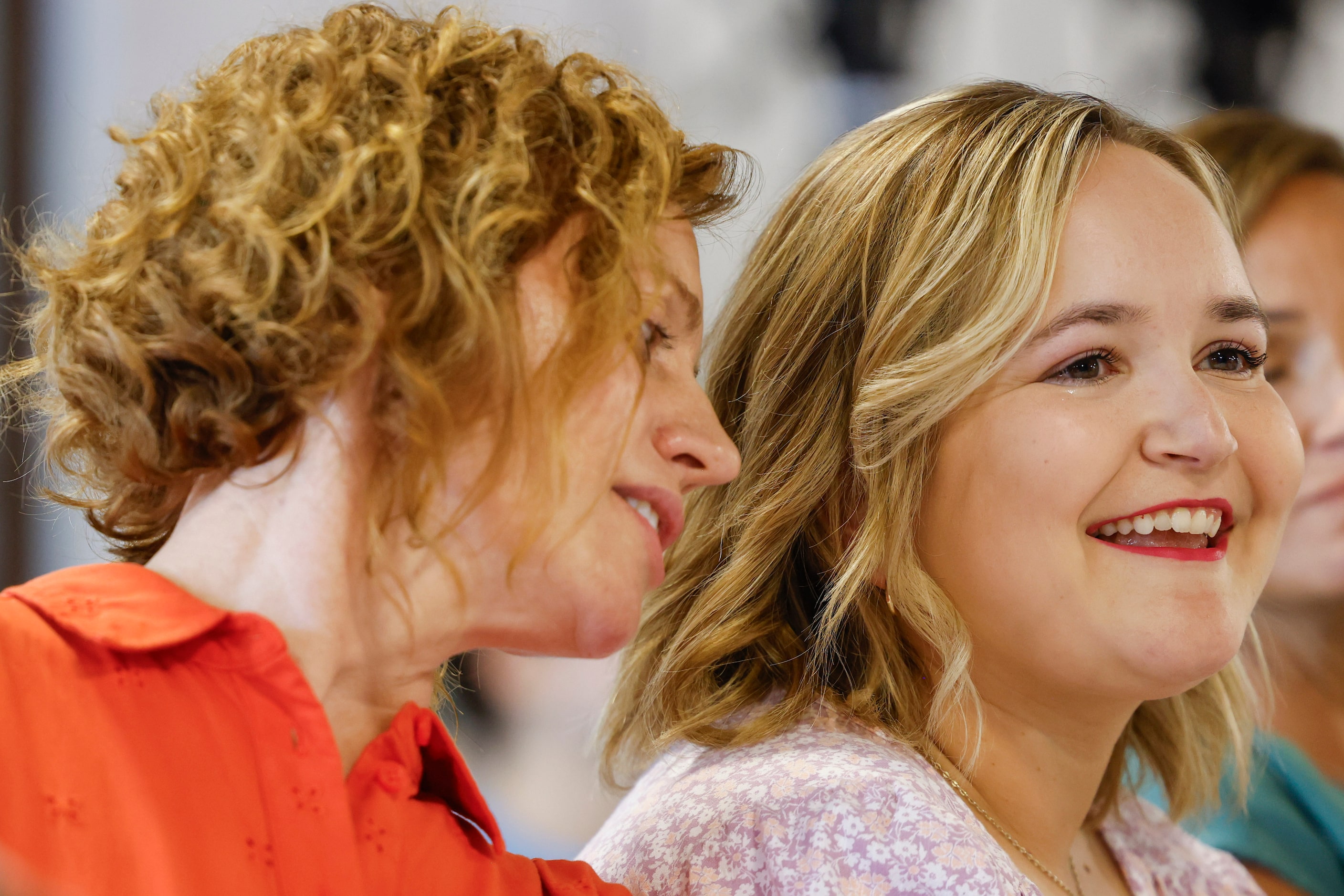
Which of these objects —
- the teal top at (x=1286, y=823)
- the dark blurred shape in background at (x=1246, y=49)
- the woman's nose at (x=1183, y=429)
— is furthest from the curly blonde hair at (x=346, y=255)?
the dark blurred shape in background at (x=1246, y=49)

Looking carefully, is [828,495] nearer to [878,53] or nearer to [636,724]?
[636,724]

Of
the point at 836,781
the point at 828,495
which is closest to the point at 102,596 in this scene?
the point at 836,781

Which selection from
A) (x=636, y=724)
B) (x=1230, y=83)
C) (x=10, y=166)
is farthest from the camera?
(x=1230, y=83)

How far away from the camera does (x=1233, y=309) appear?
1.12 meters

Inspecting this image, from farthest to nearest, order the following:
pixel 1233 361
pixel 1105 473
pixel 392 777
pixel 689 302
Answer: pixel 1233 361
pixel 1105 473
pixel 689 302
pixel 392 777

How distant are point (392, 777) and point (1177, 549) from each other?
2.23ft

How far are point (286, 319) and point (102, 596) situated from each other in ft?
0.63

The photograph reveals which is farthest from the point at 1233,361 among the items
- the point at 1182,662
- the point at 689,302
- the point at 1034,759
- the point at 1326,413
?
the point at 1326,413

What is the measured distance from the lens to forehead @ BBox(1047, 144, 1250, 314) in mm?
1079

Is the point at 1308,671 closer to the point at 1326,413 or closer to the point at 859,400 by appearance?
the point at 1326,413

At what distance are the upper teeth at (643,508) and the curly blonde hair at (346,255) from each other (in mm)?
113

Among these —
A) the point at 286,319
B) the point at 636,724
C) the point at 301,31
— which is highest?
the point at 301,31

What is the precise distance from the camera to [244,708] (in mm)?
750

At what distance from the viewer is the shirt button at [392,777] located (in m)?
0.83
